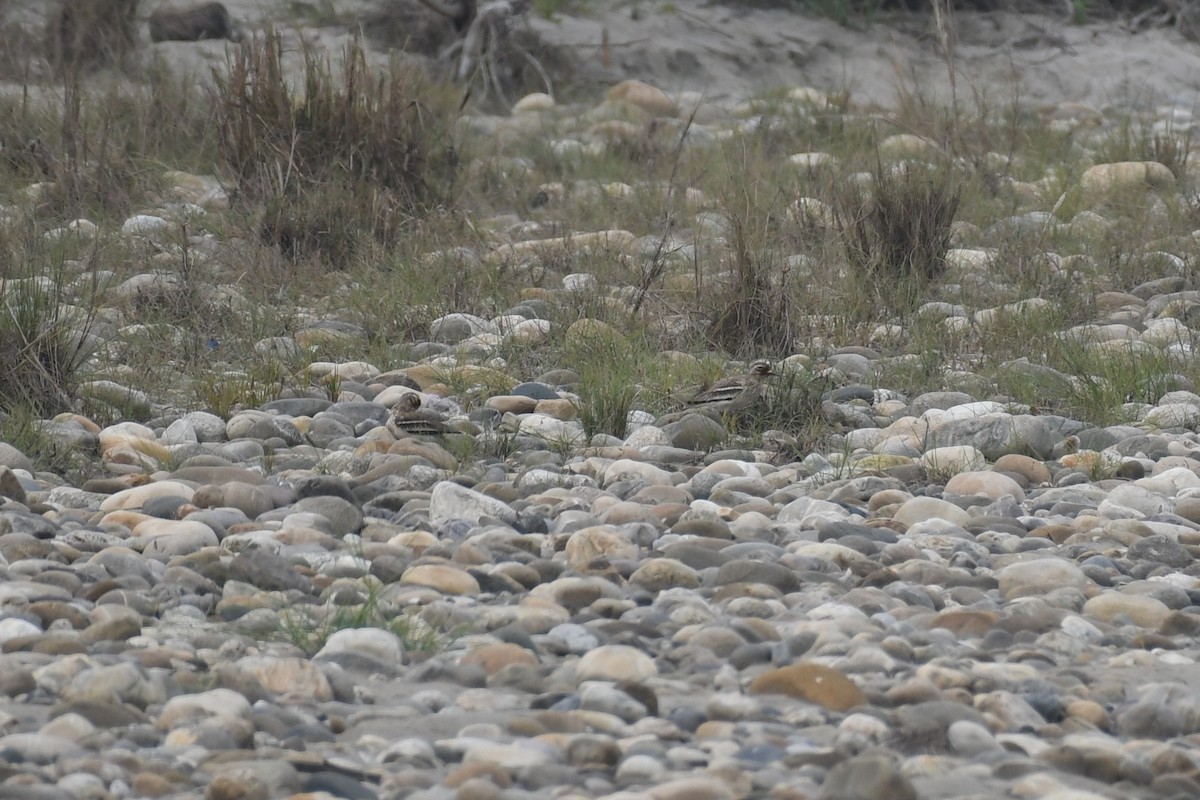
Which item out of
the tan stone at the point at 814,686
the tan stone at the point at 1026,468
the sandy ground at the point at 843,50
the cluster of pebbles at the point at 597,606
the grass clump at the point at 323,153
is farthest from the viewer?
the sandy ground at the point at 843,50

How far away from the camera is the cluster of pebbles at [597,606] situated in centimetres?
194

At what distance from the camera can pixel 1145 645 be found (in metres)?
2.44

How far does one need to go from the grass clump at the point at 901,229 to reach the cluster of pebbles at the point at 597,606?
3.88ft

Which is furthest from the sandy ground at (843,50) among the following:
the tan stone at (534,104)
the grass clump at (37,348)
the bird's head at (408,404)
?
the bird's head at (408,404)

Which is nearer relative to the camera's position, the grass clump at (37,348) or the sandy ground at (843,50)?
the grass clump at (37,348)

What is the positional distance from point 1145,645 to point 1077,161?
531 cm

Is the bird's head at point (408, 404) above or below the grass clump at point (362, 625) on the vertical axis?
below

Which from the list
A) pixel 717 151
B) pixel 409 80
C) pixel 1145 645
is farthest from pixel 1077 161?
pixel 1145 645

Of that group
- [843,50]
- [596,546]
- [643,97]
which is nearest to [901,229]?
[596,546]

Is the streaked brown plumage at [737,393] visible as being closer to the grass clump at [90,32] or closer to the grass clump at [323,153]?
the grass clump at [323,153]

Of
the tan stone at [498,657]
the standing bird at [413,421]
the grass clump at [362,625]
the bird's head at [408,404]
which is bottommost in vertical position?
the standing bird at [413,421]

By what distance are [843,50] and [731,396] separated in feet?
23.9

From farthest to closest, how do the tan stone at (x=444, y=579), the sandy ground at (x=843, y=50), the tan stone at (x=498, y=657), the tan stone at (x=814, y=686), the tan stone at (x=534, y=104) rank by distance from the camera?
the sandy ground at (x=843, y=50), the tan stone at (x=534, y=104), the tan stone at (x=444, y=579), the tan stone at (x=498, y=657), the tan stone at (x=814, y=686)

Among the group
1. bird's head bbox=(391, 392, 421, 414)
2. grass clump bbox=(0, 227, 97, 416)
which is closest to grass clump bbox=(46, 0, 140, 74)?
grass clump bbox=(0, 227, 97, 416)
